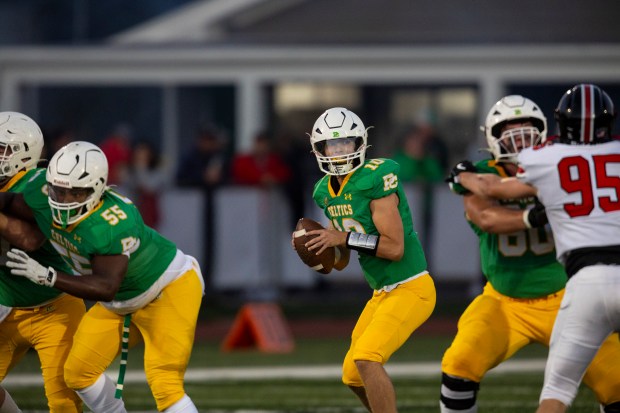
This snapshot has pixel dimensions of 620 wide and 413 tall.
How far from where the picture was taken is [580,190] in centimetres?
554

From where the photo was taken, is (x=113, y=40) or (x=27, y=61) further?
(x=113, y=40)

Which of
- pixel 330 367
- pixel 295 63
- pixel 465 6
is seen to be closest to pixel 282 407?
pixel 330 367

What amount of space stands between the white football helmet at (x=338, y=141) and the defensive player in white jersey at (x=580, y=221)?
97cm

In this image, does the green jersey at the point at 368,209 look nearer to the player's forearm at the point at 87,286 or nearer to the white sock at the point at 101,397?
the player's forearm at the point at 87,286

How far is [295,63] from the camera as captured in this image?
14.8m

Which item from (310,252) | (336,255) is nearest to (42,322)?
(310,252)

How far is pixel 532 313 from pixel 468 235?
22.1ft

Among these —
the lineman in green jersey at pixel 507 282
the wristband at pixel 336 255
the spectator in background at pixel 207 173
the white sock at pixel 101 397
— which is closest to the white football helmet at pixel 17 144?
the white sock at pixel 101 397

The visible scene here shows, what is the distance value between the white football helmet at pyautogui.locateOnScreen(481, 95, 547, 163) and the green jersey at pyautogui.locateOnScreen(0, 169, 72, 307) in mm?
2476

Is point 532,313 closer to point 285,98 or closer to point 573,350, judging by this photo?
point 573,350

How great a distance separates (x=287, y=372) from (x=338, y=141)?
4.15 metres

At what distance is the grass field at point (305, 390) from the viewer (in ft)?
27.1

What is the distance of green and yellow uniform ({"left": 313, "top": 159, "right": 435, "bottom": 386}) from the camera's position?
244 inches

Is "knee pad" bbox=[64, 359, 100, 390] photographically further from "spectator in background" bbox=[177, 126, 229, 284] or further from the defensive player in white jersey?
"spectator in background" bbox=[177, 126, 229, 284]
